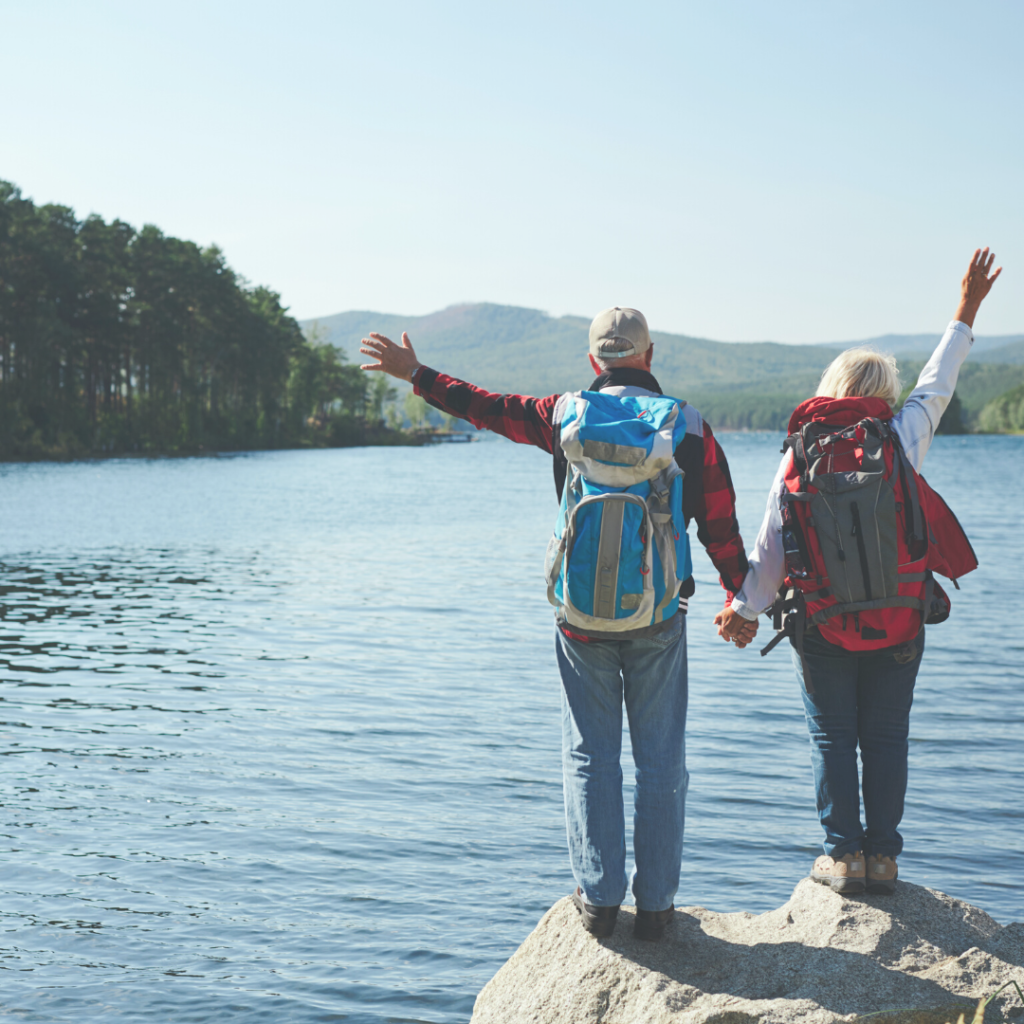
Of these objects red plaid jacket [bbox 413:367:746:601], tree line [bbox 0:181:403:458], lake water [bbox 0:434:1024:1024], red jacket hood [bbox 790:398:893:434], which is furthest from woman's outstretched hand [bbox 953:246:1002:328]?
tree line [bbox 0:181:403:458]

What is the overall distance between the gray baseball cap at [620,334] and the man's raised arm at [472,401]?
272 mm

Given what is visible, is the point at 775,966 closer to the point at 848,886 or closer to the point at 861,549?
the point at 848,886

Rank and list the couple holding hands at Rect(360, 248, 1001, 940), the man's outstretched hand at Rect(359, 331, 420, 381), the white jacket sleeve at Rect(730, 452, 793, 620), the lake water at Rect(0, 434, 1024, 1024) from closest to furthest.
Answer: the couple holding hands at Rect(360, 248, 1001, 940) → the white jacket sleeve at Rect(730, 452, 793, 620) → the man's outstretched hand at Rect(359, 331, 420, 381) → the lake water at Rect(0, 434, 1024, 1024)

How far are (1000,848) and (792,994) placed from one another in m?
4.02

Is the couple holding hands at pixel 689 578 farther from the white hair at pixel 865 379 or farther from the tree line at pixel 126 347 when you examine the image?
the tree line at pixel 126 347

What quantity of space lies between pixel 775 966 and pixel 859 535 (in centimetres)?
160

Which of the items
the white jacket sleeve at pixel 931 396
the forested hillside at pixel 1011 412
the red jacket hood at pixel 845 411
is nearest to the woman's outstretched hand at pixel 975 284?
the white jacket sleeve at pixel 931 396

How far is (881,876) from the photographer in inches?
166

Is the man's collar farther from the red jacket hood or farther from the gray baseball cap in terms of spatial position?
the red jacket hood

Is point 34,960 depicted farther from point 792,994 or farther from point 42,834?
point 792,994

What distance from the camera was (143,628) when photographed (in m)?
15.6

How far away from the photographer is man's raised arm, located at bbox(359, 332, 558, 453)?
408 cm

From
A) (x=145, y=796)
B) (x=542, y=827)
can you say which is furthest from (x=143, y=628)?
(x=542, y=827)

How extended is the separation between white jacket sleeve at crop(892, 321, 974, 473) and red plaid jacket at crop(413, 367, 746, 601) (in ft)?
2.42
